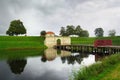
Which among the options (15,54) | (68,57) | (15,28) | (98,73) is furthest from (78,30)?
(98,73)

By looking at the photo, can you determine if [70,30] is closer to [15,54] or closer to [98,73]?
→ [15,54]

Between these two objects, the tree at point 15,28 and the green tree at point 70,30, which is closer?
the tree at point 15,28

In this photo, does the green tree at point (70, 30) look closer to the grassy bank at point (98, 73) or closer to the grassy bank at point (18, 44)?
the grassy bank at point (18, 44)

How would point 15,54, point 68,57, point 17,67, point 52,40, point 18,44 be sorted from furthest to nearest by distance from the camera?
point 52,40
point 18,44
point 15,54
point 68,57
point 17,67

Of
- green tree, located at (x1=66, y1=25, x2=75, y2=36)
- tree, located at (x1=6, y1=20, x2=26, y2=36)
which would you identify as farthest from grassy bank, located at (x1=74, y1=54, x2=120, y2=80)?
green tree, located at (x1=66, y1=25, x2=75, y2=36)

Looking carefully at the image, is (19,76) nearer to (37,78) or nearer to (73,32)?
(37,78)

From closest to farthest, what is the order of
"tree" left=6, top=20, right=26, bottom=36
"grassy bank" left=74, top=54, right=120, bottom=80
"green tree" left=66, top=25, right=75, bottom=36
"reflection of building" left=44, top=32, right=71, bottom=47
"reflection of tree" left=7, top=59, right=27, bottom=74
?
"grassy bank" left=74, top=54, right=120, bottom=80 < "reflection of tree" left=7, top=59, right=27, bottom=74 < "reflection of building" left=44, top=32, right=71, bottom=47 < "tree" left=6, top=20, right=26, bottom=36 < "green tree" left=66, top=25, right=75, bottom=36

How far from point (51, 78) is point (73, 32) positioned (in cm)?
10745

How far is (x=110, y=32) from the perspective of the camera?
158 m

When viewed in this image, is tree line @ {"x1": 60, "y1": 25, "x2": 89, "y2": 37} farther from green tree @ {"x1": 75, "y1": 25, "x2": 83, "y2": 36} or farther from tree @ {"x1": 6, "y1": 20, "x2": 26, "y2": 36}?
tree @ {"x1": 6, "y1": 20, "x2": 26, "y2": 36}

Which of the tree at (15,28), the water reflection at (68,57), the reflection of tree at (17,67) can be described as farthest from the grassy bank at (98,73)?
the tree at (15,28)

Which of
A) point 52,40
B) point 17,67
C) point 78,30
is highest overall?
point 78,30

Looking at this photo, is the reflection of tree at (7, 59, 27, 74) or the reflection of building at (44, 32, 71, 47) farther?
the reflection of building at (44, 32, 71, 47)

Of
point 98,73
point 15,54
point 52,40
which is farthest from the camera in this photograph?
point 52,40
